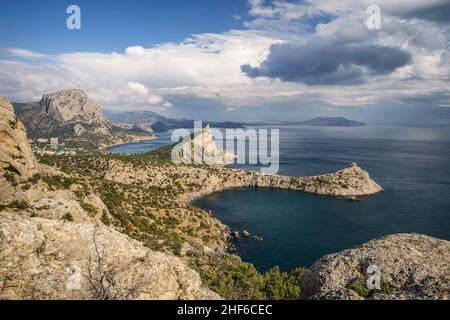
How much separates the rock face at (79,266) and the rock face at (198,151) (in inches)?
5483

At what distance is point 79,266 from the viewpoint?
48.4ft

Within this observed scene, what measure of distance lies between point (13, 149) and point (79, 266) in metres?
26.3

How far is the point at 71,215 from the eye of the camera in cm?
2608

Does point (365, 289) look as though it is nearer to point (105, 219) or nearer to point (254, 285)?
point (254, 285)

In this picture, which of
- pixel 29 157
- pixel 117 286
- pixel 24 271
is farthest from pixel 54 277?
pixel 29 157

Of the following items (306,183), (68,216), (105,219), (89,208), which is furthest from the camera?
(306,183)

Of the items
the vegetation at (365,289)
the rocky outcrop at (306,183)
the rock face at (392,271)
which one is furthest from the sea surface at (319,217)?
the vegetation at (365,289)

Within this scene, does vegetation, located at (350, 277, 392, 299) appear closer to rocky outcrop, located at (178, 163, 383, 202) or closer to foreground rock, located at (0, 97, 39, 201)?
foreground rock, located at (0, 97, 39, 201)

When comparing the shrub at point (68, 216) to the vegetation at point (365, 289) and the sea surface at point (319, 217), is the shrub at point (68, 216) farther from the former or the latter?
the sea surface at point (319, 217)

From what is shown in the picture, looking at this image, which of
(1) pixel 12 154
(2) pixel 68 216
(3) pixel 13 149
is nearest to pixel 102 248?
(2) pixel 68 216

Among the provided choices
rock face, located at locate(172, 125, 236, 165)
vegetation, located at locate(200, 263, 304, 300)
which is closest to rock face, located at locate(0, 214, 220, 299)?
vegetation, located at locate(200, 263, 304, 300)

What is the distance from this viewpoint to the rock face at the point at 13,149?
32406mm

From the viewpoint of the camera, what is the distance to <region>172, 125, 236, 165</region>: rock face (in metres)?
167
